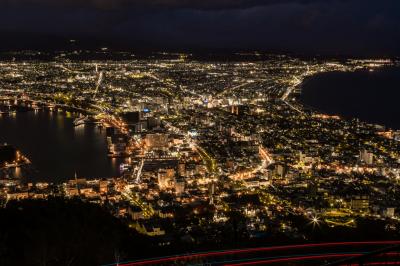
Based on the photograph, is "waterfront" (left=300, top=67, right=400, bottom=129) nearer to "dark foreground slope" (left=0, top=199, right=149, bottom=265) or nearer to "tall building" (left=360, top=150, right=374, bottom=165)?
"tall building" (left=360, top=150, right=374, bottom=165)

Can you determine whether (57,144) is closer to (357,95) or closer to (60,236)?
(60,236)

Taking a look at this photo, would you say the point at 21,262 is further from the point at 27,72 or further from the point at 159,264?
the point at 27,72

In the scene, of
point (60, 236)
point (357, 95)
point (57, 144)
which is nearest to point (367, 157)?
point (57, 144)

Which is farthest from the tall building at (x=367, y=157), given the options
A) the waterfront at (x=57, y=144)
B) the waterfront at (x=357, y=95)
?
the waterfront at (x=357, y=95)

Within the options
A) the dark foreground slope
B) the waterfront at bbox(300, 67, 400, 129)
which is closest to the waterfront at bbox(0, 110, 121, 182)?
the dark foreground slope

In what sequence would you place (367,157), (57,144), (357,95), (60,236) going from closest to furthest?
(60,236)
(367,157)
(57,144)
(357,95)

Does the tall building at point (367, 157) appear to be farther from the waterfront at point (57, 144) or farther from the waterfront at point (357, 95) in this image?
the waterfront at point (357, 95)

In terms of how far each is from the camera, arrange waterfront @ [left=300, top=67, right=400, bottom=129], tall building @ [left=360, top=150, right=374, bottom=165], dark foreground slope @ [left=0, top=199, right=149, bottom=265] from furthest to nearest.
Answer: waterfront @ [left=300, top=67, right=400, bottom=129]
tall building @ [left=360, top=150, right=374, bottom=165]
dark foreground slope @ [left=0, top=199, right=149, bottom=265]
